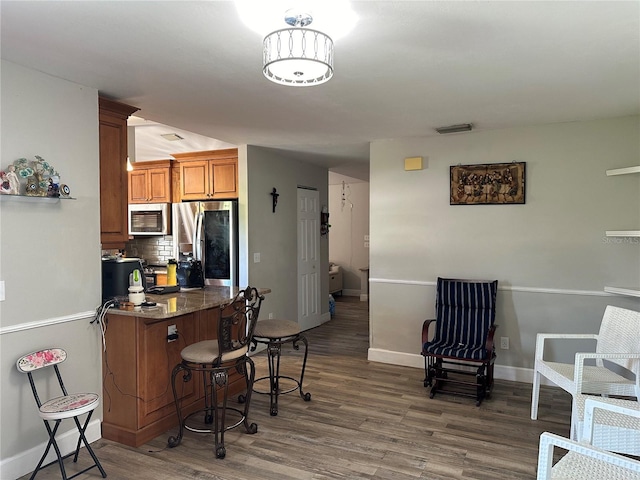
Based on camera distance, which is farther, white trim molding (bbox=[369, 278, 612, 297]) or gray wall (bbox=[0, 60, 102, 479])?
white trim molding (bbox=[369, 278, 612, 297])

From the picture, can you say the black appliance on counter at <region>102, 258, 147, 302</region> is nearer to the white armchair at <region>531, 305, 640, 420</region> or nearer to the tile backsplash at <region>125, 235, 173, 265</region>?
the tile backsplash at <region>125, 235, 173, 265</region>

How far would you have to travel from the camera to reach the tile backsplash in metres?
5.75

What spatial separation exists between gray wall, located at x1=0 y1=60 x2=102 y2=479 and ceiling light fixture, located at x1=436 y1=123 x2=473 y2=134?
2900mm

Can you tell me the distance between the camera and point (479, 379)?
3621mm

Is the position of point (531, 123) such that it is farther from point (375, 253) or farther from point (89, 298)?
point (89, 298)

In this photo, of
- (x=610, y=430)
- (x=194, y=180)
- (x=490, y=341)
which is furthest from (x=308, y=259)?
(x=610, y=430)

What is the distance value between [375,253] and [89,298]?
2832 mm

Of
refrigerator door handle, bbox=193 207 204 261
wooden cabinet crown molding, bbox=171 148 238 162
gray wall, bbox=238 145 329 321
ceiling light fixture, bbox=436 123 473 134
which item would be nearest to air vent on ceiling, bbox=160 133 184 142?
wooden cabinet crown molding, bbox=171 148 238 162

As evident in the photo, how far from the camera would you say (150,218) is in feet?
18.3

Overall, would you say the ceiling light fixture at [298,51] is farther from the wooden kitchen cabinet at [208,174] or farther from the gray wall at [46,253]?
the wooden kitchen cabinet at [208,174]

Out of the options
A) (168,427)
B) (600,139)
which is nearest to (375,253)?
(600,139)

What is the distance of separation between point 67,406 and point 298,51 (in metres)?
2.23

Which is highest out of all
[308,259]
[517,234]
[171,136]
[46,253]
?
[171,136]

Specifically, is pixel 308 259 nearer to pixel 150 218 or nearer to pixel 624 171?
pixel 150 218
